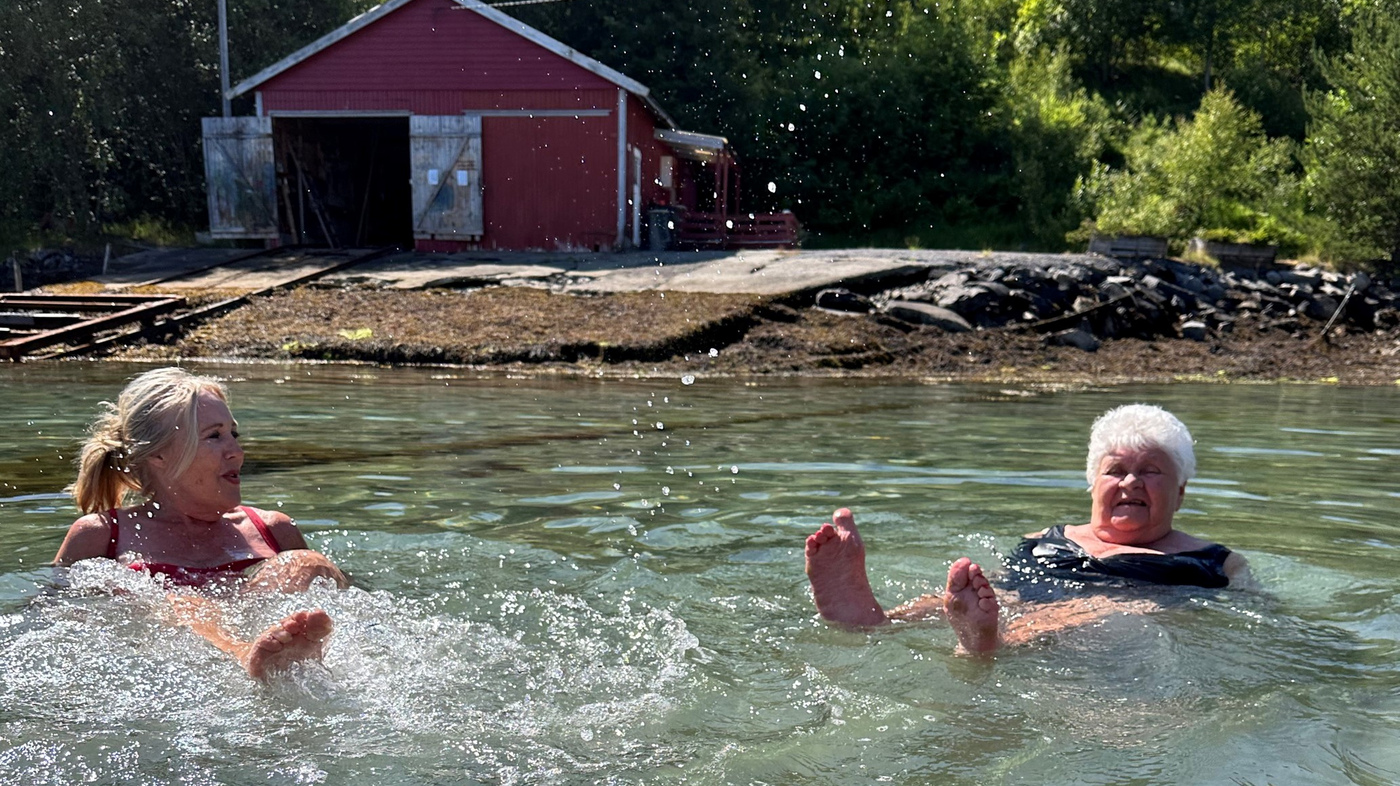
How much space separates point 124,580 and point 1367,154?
23412 mm

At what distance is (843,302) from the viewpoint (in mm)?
17578

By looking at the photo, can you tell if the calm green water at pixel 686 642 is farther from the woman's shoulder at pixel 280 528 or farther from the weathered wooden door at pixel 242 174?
the weathered wooden door at pixel 242 174

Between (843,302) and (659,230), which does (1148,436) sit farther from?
(659,230)

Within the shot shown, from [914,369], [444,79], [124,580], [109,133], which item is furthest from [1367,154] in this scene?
[109,133]

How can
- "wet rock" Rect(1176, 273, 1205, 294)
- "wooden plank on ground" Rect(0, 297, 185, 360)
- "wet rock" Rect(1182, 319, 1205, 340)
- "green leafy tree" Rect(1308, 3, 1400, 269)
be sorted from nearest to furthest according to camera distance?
"wooden plank on ground" Rect(0, 297, 185, 360) < "wet rock" Rect(1182, 319, 1205, 340) < "wet rock" Rect(1176, 273, 1205, 294) < "green leafy tree" Rect(1308, 3, 1400, 269)

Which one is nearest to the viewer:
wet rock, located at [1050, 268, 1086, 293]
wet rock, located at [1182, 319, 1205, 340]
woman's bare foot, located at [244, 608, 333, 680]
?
woman's bare foot, located at [244, 608, 333, 680]

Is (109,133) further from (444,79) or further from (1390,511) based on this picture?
(1390,511)

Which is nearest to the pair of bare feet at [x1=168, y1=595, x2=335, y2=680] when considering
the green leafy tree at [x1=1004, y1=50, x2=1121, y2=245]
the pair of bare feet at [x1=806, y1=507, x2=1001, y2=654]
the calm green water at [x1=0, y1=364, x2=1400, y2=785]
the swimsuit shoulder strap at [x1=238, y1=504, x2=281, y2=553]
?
the calm green water at [x1=0, y1=364, x2=1400, y2=785]

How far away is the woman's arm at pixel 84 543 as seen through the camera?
446 cm

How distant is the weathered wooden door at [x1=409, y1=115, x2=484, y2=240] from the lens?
24.8 metres

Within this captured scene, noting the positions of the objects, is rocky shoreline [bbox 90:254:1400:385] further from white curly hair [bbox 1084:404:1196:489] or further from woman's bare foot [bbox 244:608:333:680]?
woman's bare foot [bbox 244:608:333:680]

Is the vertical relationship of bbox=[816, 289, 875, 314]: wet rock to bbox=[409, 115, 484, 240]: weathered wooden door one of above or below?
below

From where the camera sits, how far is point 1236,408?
11719mm

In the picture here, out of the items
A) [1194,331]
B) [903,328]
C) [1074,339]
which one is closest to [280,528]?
[903,328]
